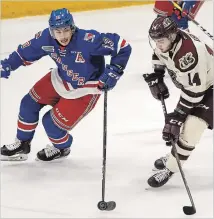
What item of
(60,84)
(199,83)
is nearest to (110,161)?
(60,84)

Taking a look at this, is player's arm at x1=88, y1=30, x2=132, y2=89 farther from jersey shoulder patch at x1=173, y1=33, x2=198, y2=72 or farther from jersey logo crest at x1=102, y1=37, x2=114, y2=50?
jersey shoulder patch at x1=173, y1=33, x2=198, y2=72

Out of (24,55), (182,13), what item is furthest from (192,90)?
(182,13)

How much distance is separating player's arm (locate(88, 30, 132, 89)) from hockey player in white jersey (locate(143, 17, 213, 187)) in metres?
A: 0.17

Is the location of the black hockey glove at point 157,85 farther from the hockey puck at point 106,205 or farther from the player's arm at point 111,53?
the hockey puck at point 106,205

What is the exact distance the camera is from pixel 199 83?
2.82m

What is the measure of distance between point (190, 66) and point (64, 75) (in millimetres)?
689

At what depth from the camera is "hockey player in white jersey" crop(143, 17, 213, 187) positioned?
280cm

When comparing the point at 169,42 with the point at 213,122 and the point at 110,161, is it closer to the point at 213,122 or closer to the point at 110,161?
the point at 213,122

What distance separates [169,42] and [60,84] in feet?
2.16

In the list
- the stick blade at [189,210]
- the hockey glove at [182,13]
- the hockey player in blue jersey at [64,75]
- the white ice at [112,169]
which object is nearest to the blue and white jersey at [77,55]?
the hockey player in blue jersey at [64,75]

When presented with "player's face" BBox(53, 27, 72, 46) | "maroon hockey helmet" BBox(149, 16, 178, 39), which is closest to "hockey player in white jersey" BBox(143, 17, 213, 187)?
"maroon hockey helmet" BBox(149, 16, 178, 39)

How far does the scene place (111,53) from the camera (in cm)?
308

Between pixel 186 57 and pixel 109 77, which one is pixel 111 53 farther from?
pixel 186 57

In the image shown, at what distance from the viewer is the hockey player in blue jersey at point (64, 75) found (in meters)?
3.05
